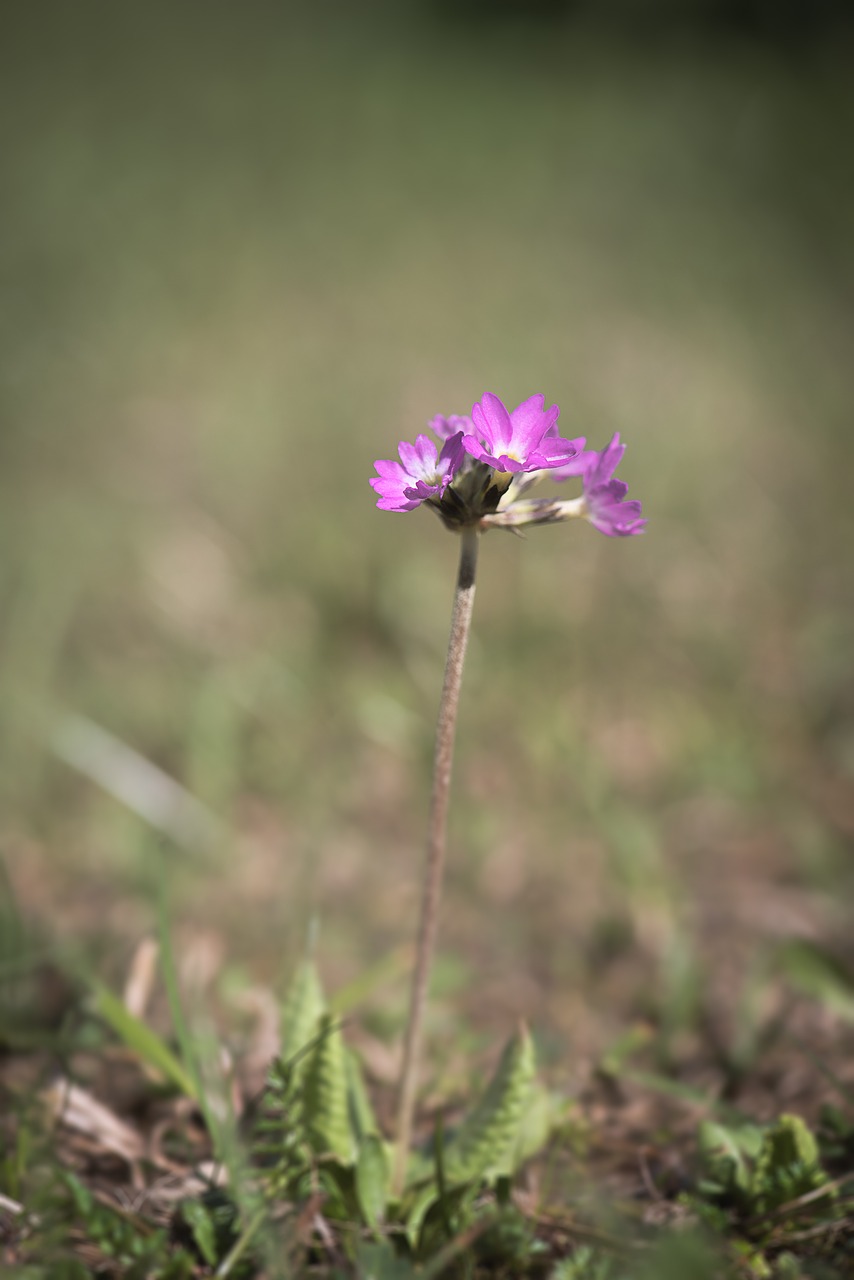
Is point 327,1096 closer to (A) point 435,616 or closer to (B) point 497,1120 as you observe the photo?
(B) point 497,1120

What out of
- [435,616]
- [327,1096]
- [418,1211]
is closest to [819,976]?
[418,1211]

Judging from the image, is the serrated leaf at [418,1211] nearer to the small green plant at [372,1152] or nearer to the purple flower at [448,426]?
the small green plant at [372,1152]

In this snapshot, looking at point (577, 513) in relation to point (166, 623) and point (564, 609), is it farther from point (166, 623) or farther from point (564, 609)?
point (166, 623)

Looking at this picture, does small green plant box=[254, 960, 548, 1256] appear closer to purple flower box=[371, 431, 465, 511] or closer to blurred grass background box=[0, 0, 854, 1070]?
blurred grass background box=[0, 0, 854, 1070]

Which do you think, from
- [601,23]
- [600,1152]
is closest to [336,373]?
[600,1152]

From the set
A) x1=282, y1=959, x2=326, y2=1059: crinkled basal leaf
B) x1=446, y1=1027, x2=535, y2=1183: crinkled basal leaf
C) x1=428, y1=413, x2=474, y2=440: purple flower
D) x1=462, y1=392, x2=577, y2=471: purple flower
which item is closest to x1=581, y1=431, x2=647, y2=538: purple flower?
x1=462, y1=392, x2=577, y2=471: purple flower

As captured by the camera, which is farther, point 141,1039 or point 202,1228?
point 141,1039
